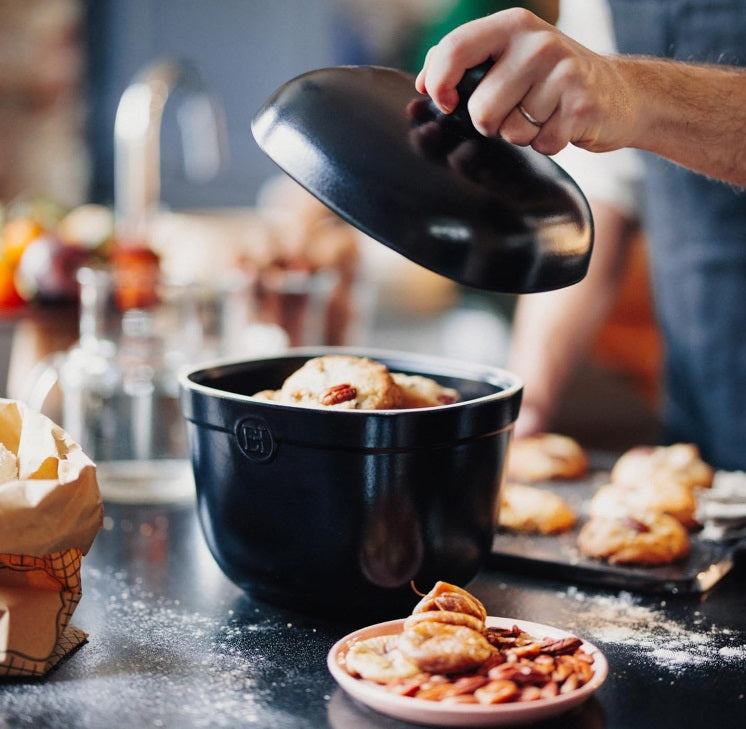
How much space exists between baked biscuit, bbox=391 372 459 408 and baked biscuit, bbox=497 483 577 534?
0.61 feet

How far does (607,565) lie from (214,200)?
452 centimetres

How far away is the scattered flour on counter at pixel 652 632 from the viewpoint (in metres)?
0.75

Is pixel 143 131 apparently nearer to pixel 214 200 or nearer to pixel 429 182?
pixel 429 182

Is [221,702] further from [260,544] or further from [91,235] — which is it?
[91,235]

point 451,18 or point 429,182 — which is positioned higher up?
point 451,18

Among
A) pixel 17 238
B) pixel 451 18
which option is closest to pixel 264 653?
pixel 17 238

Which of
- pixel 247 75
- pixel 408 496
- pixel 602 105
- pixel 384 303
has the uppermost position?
pixel 247 75

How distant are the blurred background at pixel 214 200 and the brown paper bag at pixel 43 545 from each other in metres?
0.84

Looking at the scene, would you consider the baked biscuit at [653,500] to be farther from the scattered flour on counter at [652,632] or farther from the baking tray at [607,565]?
the scattered flour on counter at [652,632]

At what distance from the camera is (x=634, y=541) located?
3.09ft

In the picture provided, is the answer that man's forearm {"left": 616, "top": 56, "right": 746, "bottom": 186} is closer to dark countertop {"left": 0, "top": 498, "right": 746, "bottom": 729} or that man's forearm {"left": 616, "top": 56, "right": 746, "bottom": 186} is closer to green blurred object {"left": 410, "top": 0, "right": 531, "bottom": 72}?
dark countertop {"left": 0, "top": 498, "right": 746, "bottom": 729}

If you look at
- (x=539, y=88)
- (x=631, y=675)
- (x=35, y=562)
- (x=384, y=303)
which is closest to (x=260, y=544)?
(x=35, y=562)

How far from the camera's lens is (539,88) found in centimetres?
75

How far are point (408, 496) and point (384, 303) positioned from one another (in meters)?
2.52
